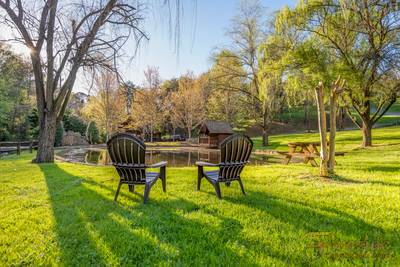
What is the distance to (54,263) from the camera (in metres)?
2.09

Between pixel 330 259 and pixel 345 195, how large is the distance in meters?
2.44

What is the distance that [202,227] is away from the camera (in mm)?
2824

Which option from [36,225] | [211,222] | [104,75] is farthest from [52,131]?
[211,222]

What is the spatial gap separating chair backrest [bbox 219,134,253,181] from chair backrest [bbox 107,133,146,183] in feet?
3.95

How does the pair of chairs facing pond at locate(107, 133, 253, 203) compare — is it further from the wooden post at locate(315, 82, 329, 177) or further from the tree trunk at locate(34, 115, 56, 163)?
the tree trunk at locate(34, 115, 56, 163)

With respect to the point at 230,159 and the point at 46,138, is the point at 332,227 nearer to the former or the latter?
the point at 230,159

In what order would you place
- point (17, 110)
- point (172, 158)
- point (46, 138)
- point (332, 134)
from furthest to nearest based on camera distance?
point (17, 110)
point (172, 158)
point (46, 138)
point (332, 134)

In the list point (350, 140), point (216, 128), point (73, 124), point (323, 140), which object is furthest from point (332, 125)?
point (73, 124)

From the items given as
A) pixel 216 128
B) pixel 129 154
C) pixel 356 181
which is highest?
pixel 216 128

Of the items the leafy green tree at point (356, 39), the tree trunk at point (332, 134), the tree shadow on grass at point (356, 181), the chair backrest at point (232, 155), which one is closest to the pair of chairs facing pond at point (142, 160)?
the chair backrest at point (232, 155)

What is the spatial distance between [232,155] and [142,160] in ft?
4.58

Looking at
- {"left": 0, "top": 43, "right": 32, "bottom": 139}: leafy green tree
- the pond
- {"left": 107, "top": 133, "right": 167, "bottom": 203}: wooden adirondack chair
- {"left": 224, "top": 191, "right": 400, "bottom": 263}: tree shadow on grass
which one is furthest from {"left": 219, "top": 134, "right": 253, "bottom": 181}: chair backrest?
{"left": 0, "top": 43, "right": 32, "bottom": 139}: leafy green tree

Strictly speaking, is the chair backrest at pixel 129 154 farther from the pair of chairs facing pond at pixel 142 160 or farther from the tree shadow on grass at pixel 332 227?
the tree shadow on grass at pixel 332 227

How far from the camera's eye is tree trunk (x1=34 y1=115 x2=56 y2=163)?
30.9ft
